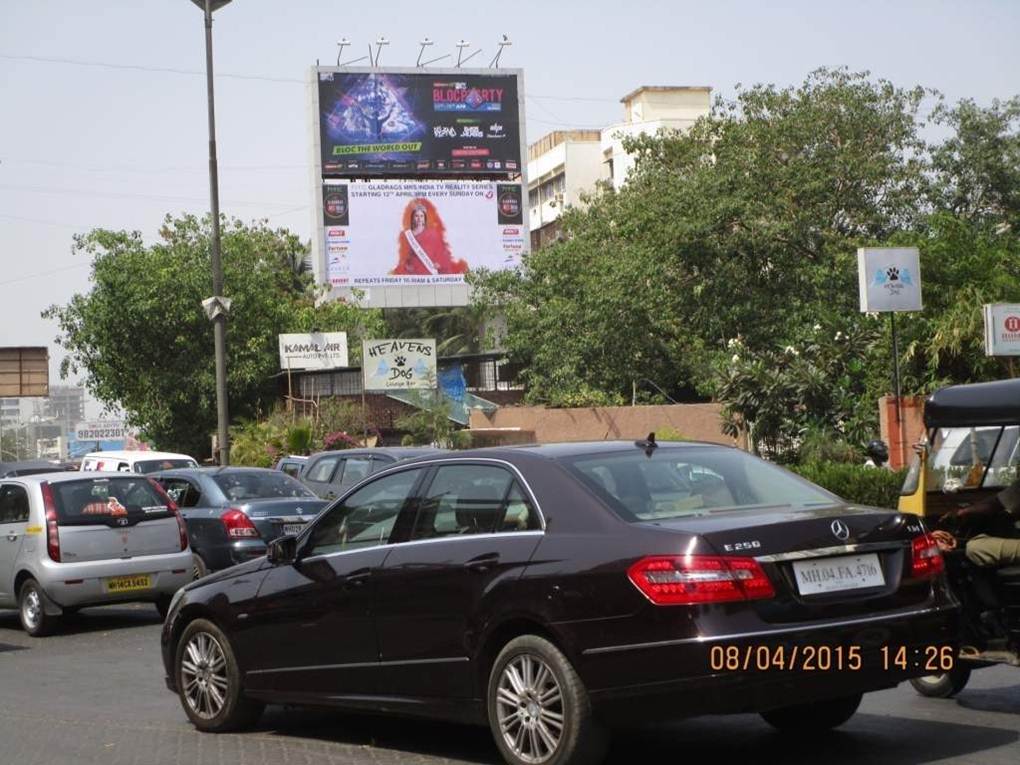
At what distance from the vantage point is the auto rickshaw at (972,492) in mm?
8555

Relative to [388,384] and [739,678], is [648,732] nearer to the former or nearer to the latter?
[739,678]

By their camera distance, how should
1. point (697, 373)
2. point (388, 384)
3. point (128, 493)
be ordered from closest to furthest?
point (128, 493) < point (697, 373) < point (388, 384)

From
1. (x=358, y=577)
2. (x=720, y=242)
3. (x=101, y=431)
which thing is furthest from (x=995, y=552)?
(x=101, y=431)

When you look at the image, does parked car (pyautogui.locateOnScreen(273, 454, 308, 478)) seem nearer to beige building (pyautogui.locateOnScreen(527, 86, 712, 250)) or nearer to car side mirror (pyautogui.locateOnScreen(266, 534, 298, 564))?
car side mirror (pyautogui.locateOnScreen(266, 534, 298, 564))

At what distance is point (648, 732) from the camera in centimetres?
844

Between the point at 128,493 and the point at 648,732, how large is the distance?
9.19 metres

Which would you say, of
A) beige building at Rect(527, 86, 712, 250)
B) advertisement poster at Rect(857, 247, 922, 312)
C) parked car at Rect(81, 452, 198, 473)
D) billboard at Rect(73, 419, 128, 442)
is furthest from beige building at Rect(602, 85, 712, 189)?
advertisement poster at Rect(857, 247, 922, 312)

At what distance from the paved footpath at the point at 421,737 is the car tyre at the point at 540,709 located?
28.5 inches

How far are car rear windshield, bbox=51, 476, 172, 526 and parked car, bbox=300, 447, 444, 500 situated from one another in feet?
16.4

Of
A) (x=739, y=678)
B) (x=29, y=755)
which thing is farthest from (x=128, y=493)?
(x=739, y=678)

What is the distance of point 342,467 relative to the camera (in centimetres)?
2223

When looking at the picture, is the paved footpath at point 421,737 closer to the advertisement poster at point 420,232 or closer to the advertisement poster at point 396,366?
the advertisement poster at point 396,366

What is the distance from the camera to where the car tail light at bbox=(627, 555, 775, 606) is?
6.55 m

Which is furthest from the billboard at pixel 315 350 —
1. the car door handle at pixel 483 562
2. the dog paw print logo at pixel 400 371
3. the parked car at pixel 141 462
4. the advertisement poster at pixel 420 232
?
the car door handle at pixel 483 562
